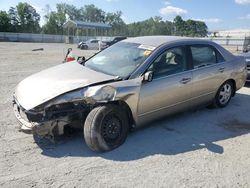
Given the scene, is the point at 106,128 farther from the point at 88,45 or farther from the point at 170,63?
the point at 88,45

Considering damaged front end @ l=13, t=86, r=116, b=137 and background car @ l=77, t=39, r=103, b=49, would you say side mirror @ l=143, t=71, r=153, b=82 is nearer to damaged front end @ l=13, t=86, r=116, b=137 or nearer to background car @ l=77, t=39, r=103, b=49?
damaged front end @ l=13, t=86, r=116, b=137

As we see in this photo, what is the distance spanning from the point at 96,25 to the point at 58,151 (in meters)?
61.9

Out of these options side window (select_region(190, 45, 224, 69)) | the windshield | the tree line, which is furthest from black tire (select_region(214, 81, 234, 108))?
the tree line

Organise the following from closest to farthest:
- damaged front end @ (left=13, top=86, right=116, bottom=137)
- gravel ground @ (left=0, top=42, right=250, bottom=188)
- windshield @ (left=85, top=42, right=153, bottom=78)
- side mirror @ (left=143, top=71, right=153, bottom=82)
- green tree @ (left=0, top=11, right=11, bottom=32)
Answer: gravel ground @ (left=0, top=42, right=250, bottom=188), damaged front end @ (left=13, top=86, right=116, bottom=137), side mirror @ (left=143, top=71, right=153, bottom=82), windshield @ (left=85, top=42, right=153, bottom=78), green tree @ (left=0, top=11, right=11, bottom=32)

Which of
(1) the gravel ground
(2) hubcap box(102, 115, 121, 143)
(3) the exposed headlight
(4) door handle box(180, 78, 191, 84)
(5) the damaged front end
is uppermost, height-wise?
(4) door handle box(180, 78, 191, 84)

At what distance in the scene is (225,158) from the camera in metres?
4.13

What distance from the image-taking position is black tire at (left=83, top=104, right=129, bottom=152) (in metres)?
4.04

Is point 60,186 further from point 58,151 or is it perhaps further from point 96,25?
point 96,25

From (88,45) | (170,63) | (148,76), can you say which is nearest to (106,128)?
(148,76)

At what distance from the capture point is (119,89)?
13.9 ft

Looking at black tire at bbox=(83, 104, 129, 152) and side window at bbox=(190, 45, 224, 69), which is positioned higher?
side window at bbox=(190, 45, 224, 69)

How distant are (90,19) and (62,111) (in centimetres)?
12267

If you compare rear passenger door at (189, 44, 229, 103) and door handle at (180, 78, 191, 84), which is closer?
door handle at (180, 78, 191, 84)

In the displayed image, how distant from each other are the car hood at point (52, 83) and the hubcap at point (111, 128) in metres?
0.60
